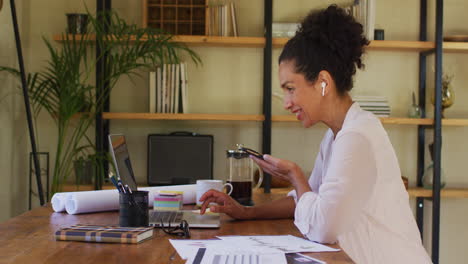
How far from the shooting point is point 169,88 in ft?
13.0

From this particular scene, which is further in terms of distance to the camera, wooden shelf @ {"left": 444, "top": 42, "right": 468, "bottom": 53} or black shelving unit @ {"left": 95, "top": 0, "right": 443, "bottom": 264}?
wooden shelf @ {"left": 444, "top": 42, "right": 468, "bottom": 53}

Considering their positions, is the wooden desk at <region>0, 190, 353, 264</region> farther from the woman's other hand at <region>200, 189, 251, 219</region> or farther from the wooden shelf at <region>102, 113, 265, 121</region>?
the wooden shelf at <region>102, 113, 265, 121</region>

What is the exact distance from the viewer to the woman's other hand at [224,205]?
5.82 feet

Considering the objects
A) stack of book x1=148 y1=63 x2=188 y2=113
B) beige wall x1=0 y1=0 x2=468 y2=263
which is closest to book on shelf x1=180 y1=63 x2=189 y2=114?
stack of book x1=148 y1=63 x2=188 y2=113

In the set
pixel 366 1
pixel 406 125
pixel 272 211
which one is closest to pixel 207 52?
pixel 366 1

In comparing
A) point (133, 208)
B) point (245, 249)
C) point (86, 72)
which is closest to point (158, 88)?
point (86, 72)

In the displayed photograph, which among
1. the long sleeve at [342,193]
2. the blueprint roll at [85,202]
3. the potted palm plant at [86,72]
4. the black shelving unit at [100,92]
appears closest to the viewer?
the long sleeve at [342,193]

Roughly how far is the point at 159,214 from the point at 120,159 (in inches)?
8.2

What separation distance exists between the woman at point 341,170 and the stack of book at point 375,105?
217 centimetres

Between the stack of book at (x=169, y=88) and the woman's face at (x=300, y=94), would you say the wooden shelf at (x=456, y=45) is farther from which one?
the woman's face at (x=300, y=94)

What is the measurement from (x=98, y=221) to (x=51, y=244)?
1.11 feet

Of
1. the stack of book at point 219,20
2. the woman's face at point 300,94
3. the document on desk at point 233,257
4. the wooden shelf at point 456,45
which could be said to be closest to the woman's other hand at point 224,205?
the woman's face at point 300,94

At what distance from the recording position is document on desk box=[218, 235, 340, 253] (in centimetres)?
136

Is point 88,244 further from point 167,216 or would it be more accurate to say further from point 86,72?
point 86,72
